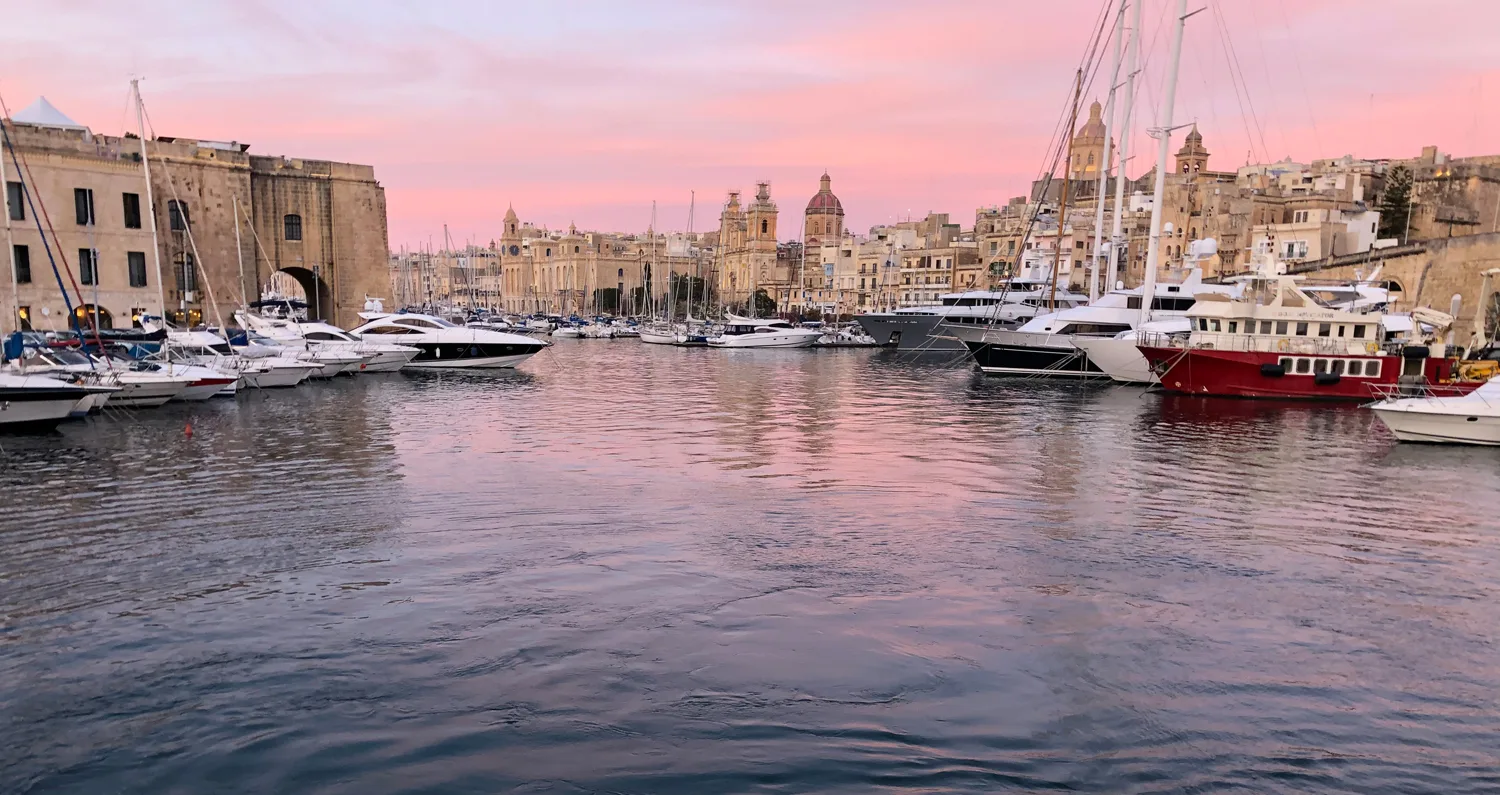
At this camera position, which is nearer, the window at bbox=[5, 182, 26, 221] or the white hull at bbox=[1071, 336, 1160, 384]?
the white hull at bbox=[1071, 336, 1160, 384]

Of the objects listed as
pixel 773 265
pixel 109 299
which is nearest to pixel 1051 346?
pixel 109 299

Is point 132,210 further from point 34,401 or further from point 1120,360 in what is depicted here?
point 1120,360

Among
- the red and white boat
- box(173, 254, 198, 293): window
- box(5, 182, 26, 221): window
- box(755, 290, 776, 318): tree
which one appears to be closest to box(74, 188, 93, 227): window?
box(5, 182, 26, 221): window

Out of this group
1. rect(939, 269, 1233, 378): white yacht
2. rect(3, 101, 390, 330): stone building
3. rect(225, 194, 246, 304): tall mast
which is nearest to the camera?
rect(939, 269, 1233, 378): white yacht

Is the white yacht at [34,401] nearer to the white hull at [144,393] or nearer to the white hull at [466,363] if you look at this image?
the white hull at [144,393]

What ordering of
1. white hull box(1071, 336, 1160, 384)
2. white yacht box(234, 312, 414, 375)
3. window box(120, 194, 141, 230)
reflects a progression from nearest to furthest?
white hull box(1071, 336, 1160, 384) < white yacht box(234, 312, 414, 375) < window box(120, 194, 141, 230)

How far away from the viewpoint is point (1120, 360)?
27.0 m

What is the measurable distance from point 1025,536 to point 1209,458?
23.0 ft

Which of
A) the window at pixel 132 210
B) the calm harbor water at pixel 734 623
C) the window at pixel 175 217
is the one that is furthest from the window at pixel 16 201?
the calm harbor water at pixel 734 623

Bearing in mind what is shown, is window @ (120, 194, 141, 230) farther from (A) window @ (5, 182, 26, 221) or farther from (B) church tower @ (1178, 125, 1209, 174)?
(B) church tower @ (1178, 125, 1209, 174)

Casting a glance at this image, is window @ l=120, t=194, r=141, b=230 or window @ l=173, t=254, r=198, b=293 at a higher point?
window @ l=120, t=194, r=141, b=230

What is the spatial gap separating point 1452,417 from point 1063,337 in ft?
45.6

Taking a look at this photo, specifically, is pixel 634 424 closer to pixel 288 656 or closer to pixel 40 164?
pixel 288 656

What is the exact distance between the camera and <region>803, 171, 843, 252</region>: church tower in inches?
4564
